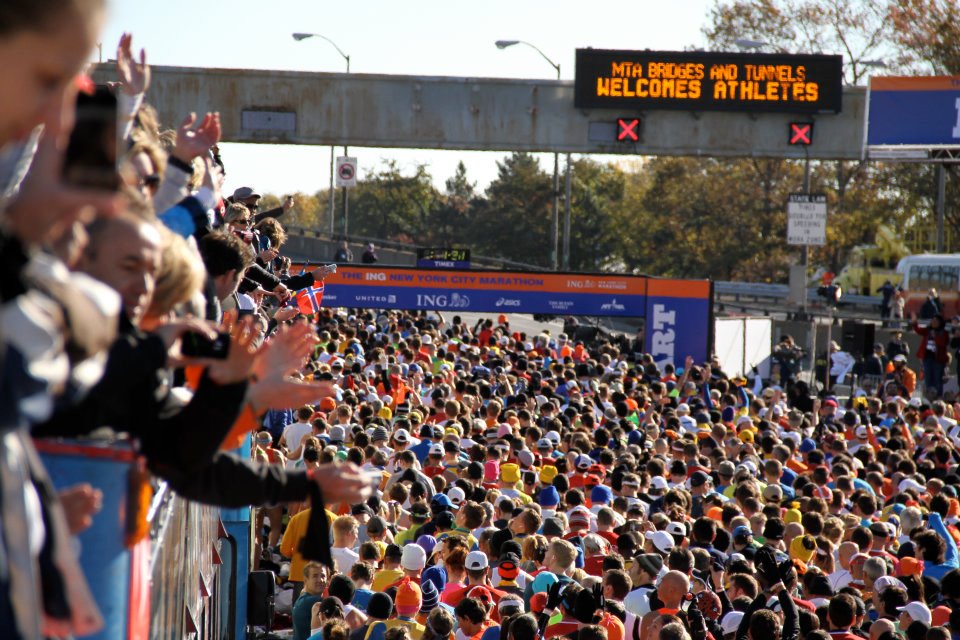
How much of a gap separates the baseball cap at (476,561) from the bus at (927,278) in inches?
1490

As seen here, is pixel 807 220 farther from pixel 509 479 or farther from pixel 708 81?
pixel 509 479

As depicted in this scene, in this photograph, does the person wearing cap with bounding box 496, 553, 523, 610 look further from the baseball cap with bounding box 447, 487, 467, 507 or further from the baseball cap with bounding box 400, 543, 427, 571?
the baseball cap with bounding box 447, 487, 467, 507

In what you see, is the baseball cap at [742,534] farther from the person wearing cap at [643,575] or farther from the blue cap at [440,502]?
the blue cap at [440,502]

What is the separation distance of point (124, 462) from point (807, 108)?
1362 inches

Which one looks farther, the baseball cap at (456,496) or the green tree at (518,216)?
the green tree at (518,216)

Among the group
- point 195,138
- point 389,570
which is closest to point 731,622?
point 389,570

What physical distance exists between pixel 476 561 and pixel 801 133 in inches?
1172

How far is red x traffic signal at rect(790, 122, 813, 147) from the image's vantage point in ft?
118

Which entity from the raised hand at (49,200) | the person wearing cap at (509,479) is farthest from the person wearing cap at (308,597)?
the raised hand at (49,200)

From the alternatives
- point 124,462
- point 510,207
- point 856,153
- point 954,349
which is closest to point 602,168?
point 510,207

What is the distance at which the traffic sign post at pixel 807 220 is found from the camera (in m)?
30.8

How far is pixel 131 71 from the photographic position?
3.95 metres

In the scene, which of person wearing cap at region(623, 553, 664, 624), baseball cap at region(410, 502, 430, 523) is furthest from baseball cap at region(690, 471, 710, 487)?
person wearing cap at region(623, 553, 664, 624)

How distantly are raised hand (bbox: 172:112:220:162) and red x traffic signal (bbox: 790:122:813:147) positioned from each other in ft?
110
